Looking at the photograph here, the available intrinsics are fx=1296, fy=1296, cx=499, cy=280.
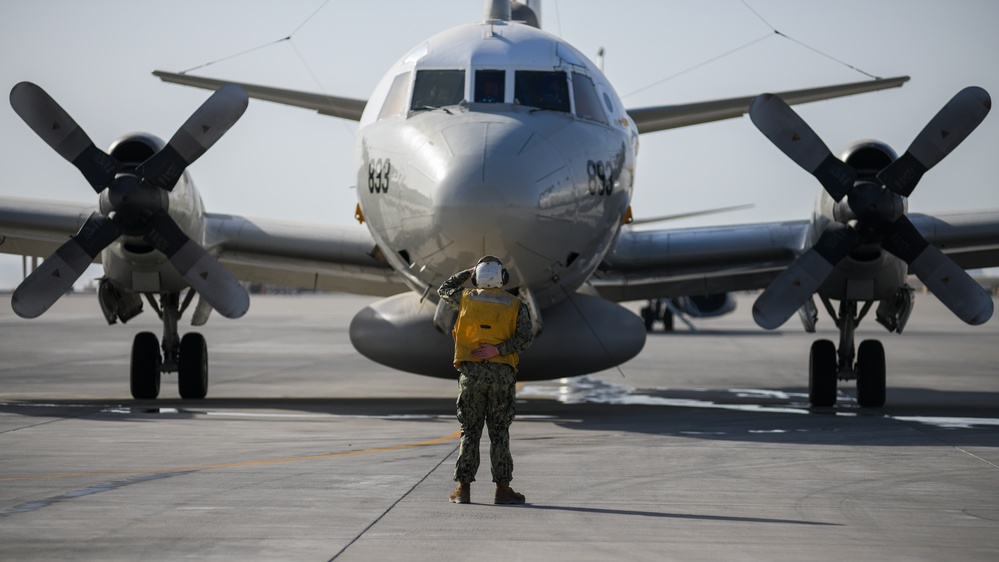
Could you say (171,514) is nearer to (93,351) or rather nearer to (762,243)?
(762,243)

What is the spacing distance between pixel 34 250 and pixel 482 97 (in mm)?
8198

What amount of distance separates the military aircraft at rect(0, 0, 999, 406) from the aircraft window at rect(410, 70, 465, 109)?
0.07ft

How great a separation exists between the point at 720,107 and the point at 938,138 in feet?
8.87

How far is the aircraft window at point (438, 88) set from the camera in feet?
41.2

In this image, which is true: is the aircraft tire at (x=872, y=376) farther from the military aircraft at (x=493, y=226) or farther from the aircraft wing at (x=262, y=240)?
the aircraft wing at (x=262, y=240)

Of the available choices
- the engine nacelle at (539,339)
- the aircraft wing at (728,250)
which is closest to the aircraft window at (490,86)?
the engine nacelle at (539,339)

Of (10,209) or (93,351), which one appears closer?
(10,209)

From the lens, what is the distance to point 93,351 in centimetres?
2738

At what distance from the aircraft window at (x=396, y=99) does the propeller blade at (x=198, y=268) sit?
8.72ft

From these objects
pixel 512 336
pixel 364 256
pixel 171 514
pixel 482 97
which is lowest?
pixel 171 514

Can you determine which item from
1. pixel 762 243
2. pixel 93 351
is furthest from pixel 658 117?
pixel 93 351

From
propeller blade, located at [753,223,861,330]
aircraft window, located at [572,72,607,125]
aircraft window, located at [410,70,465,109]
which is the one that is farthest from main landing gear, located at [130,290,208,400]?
propeller blade, located at [753,223,861,330]

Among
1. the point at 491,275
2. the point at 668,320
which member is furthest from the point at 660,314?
the point at 491,275

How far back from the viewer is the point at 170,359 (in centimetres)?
1569
